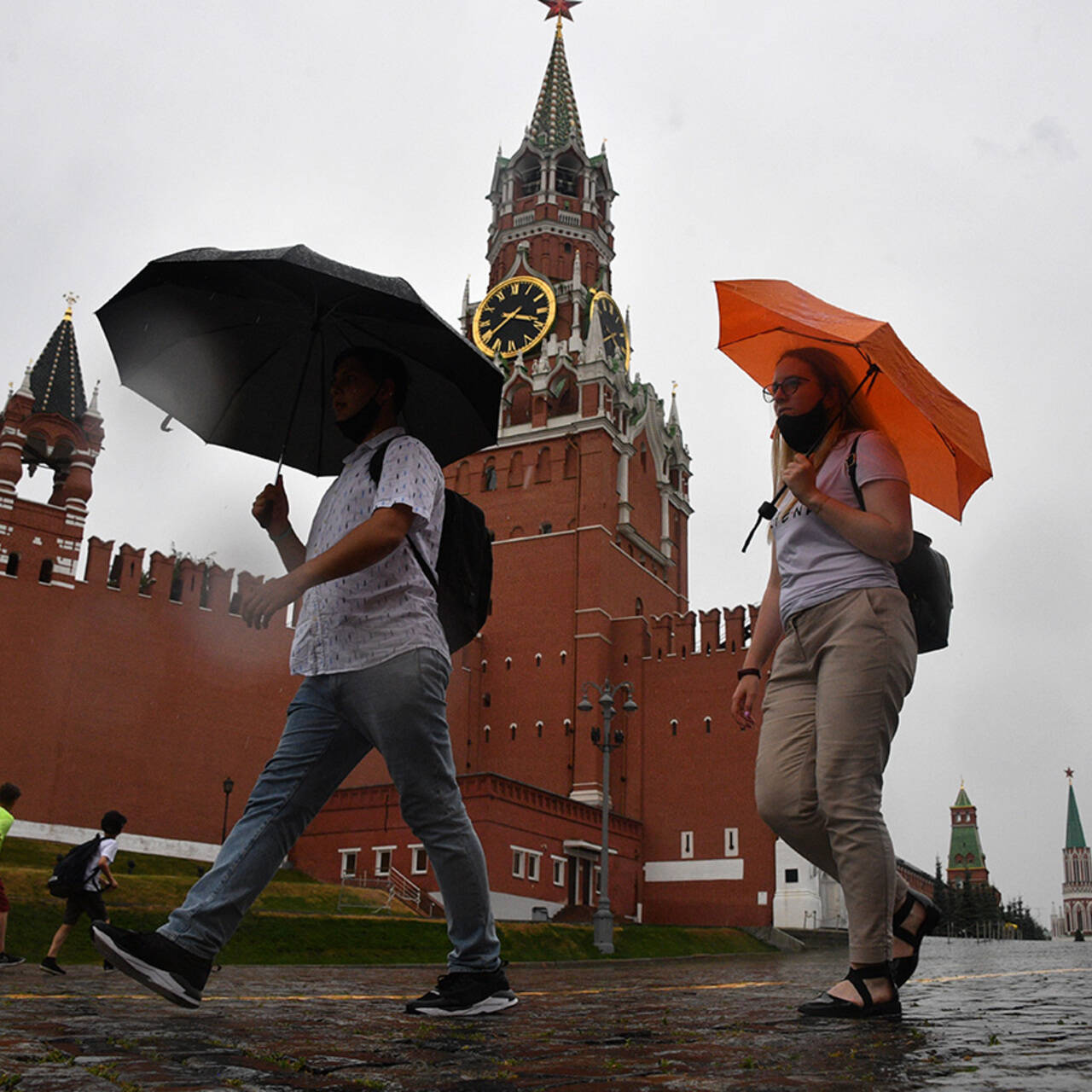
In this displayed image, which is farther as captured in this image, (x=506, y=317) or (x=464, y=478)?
(x=506, y=317)

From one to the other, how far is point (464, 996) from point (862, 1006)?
1.15m

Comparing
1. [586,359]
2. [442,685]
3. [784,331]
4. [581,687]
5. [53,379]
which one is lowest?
[442,685]

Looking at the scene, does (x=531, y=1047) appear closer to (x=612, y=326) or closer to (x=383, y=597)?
(x=383, y=597)

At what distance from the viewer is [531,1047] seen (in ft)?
8.92

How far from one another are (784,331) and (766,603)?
0.95 m

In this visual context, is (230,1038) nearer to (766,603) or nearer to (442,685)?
(442,685)

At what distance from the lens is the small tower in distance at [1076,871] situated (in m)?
106

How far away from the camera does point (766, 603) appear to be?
4.17m

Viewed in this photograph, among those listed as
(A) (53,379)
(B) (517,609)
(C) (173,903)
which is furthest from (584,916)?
(A) (53,379)

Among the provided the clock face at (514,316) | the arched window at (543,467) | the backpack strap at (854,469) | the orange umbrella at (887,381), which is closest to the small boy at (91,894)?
the orange umbrella at (887,381)

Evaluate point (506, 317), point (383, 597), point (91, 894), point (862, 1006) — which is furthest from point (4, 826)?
point (506, 317)

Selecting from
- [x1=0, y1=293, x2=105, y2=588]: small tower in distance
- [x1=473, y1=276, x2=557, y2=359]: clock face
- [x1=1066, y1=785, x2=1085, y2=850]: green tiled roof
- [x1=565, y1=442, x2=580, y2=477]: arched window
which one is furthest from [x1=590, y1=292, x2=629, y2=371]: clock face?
[x1=1066, y1=785, x2=1085, y2=850]: green tiled roof

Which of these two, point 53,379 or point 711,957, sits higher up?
point 53,379

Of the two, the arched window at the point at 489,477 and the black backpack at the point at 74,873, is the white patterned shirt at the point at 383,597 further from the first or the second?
the arched window at the point at 489,477
